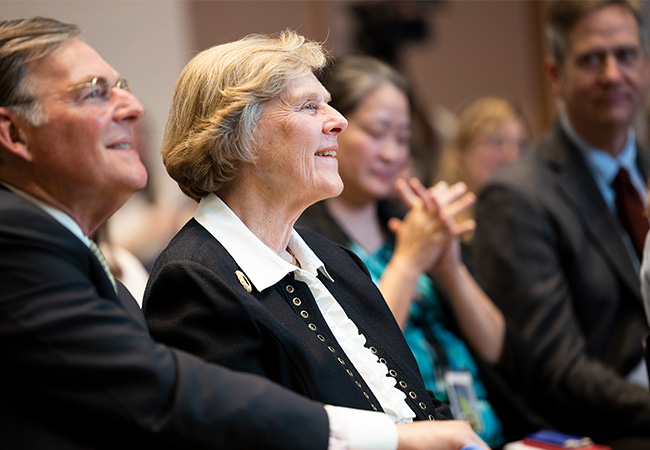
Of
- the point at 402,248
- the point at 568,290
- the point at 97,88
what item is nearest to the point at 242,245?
the point at 97,88

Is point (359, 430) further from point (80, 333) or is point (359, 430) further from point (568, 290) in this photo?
point (568, 290)

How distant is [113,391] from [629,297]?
6.78ft

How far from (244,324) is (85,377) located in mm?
337

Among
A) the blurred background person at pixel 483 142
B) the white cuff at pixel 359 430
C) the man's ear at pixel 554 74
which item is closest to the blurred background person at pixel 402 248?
the man's ear at pixel 554 74

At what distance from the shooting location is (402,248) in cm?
250

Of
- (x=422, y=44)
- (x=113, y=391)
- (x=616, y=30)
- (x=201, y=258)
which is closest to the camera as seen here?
(x=113, y=391)

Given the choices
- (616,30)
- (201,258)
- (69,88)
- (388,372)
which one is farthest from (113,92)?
(616,30)

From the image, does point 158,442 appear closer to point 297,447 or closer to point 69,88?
point 297,447

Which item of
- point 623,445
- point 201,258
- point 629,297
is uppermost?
point 201,258

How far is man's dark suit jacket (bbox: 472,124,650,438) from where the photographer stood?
8.39 ft

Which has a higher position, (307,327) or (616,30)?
(616,30)

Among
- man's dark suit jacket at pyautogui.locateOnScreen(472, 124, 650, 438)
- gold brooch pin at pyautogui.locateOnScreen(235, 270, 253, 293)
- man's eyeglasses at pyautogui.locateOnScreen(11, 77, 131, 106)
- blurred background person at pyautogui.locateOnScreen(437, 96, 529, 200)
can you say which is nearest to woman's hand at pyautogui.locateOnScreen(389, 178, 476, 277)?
man's dark suit jacket at pyautogui.locateOnScreen(472, 124, 650, 438)

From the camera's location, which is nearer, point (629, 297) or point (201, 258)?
point (201, 258)

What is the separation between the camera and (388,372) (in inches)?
62.9
